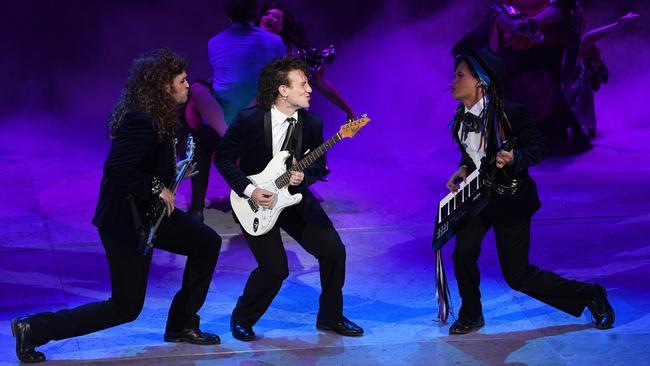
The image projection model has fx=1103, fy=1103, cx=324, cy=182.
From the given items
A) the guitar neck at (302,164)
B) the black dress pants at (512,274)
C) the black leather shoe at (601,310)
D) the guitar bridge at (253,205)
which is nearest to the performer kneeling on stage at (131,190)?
the guitar bridge at (253,205)

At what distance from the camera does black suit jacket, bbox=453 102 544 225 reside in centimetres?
612

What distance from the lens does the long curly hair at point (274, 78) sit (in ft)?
20.3

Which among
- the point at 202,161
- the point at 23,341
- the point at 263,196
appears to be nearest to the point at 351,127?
the point at 263,196

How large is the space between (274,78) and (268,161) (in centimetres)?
47

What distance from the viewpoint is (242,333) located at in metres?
6.26

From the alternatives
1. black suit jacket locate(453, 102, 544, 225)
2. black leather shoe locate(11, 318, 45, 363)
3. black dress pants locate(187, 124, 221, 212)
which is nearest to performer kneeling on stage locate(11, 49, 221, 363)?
black leather shoe locate(11, 318, 45, 363)

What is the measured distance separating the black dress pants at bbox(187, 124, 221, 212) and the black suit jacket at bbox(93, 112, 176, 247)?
2.98 meters

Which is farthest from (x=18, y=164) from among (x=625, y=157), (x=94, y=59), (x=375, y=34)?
(x=625, y=157)

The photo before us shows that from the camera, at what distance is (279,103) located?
20.4 feet

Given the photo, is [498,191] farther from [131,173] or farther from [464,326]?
[131,173]

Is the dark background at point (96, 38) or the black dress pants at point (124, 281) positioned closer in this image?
the black dress pants at point (124, 281)

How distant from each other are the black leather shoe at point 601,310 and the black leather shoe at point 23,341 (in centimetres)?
315

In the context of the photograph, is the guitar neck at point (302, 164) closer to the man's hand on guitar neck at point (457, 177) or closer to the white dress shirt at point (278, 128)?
the white dress shirt at point (278, 128)

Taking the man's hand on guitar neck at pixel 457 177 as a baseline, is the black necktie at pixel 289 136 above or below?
above
